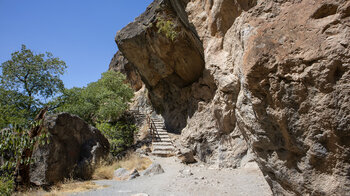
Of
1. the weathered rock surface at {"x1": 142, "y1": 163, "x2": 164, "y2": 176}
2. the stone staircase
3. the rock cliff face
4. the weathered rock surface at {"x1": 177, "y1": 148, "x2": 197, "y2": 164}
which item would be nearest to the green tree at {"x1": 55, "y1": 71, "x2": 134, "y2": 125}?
the stone staircase

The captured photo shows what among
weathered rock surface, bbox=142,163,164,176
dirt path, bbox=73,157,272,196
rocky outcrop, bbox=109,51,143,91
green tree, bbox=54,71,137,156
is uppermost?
rocky outcrop, bbox=109,51,143,91

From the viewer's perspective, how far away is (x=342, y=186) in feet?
5.79

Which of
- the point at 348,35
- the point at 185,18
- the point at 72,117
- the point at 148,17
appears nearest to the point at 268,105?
the point at 348,35

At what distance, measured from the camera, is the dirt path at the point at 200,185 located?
13.7 feet

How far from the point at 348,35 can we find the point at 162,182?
488 cm

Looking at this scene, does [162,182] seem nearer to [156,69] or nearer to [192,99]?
[192,99]

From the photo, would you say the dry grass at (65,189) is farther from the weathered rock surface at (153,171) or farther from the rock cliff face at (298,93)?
the rock cliff face at (298,93)

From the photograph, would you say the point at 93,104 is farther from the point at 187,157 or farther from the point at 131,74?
the point at 131,74

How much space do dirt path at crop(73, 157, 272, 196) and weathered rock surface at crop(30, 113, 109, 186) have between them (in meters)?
1.64

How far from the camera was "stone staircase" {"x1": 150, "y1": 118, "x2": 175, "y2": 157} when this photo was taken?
974 centimetres

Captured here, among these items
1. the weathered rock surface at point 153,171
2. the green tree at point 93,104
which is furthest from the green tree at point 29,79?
the weathered rock surface at point 153,171

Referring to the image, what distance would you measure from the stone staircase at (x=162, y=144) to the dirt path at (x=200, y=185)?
3555mm

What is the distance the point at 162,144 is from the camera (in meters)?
10.8

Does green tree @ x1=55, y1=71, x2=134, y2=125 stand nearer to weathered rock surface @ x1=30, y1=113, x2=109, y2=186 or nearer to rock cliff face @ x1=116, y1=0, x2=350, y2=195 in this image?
weathered rock surface @ x1=30, y1=113, x2=109, y2=186
